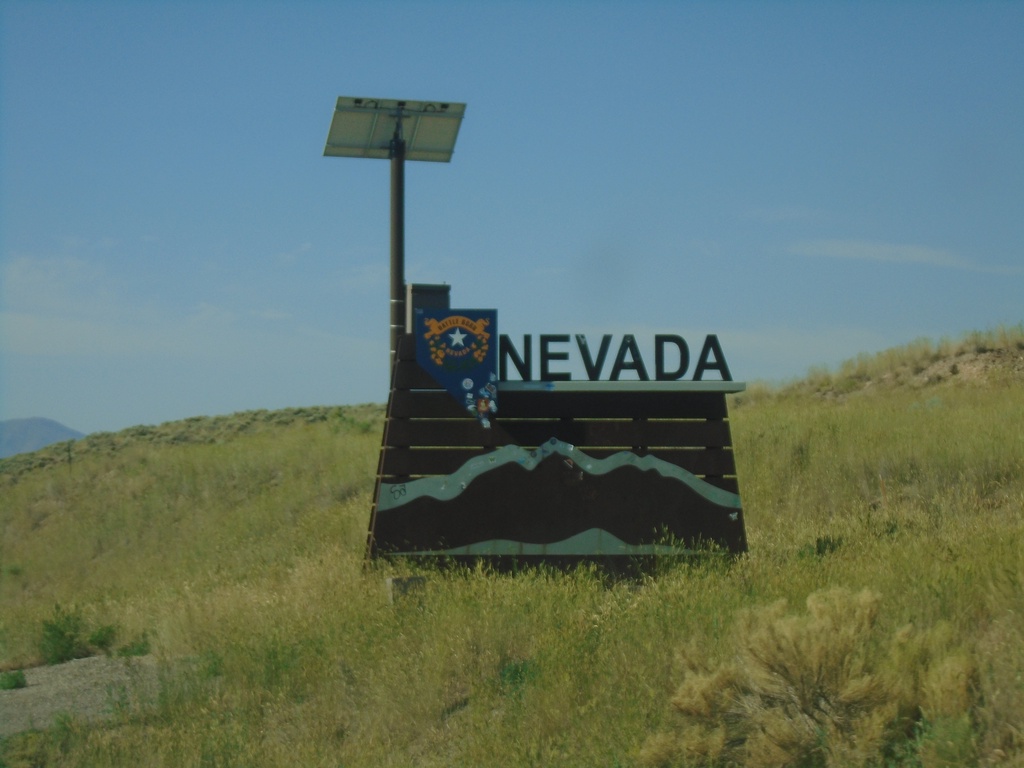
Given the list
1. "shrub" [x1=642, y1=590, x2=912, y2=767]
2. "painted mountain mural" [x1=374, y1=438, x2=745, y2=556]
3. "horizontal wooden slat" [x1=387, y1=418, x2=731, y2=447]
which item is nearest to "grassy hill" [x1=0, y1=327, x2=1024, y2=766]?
"shrub" [x1=642, y1=590, x2=912, y2=767]

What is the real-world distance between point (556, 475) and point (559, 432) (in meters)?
0.42

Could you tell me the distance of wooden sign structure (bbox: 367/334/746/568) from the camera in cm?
1041

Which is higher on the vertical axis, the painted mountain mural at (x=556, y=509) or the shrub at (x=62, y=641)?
the painted mountain mural at (x=556, y=509)

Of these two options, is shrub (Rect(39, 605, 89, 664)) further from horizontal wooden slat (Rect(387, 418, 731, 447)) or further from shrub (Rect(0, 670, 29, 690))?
horizontal wooden slat (Rect(387, 418, 731, 447))

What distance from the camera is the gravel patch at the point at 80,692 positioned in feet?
26.0

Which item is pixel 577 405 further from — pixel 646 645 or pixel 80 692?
pixel 80 692

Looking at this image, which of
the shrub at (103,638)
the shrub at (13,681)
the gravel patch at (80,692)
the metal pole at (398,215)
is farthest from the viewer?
the metal pole at (398,215)

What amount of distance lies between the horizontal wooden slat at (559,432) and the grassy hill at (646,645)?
1.25 m

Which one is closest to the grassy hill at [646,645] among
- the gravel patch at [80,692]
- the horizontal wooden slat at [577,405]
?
the gravel patch at [80,692]

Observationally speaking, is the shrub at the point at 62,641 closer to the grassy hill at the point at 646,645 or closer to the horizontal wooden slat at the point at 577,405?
the grassy hill at the point at 646,645

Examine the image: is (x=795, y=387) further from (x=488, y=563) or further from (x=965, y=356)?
(x=488, y=563)

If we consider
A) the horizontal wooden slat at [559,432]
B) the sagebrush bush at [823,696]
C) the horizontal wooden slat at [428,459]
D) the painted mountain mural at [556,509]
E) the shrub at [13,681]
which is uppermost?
the horizontal wooden slat at [559,432]

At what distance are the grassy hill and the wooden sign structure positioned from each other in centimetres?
49

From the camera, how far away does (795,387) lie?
89.2ft
